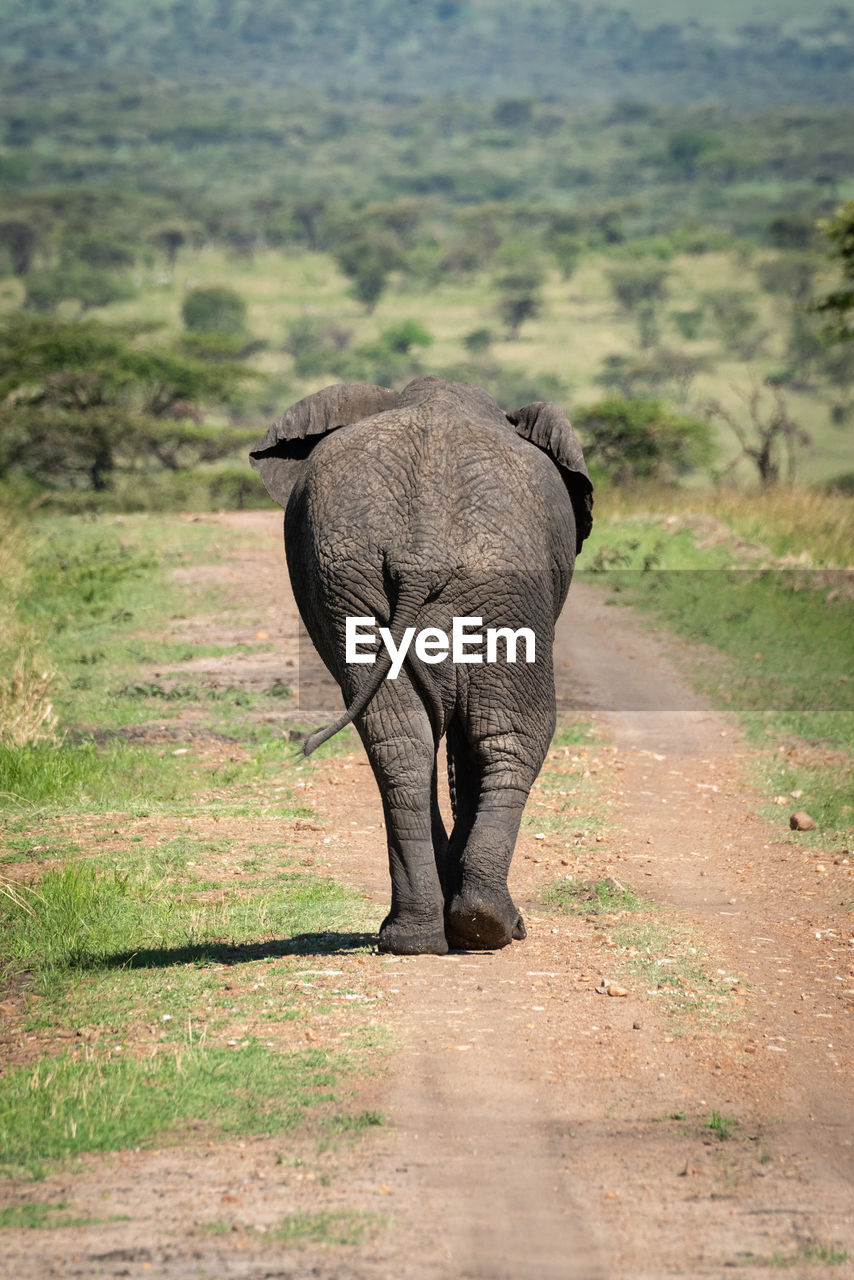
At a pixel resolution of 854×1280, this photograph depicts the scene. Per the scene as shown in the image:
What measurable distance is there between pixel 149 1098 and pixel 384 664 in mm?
1456

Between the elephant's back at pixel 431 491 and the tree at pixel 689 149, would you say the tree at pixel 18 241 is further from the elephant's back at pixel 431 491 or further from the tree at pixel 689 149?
the elephant's back at pixel 431 491

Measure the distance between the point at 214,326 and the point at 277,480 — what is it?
5693 cm

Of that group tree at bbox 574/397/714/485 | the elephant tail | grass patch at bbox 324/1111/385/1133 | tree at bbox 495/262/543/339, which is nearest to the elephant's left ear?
the elephant tail

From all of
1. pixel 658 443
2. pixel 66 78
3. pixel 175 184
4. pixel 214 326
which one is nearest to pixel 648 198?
pixel 175 184

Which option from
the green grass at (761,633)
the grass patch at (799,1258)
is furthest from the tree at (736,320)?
the grass patch at (799,1258)

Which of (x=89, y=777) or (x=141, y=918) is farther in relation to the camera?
(x=89, y=777)

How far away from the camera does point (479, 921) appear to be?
493 cm

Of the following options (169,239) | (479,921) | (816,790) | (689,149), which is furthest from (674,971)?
(689,149)

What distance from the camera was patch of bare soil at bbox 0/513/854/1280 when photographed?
3.15 meters

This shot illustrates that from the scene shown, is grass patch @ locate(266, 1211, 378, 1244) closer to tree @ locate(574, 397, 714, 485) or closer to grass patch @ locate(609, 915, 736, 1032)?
grass patch @ locate(609, 915, 736, 1032)

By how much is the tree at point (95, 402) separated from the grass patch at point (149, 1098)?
78.5 feet

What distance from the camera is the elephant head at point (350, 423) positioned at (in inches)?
202

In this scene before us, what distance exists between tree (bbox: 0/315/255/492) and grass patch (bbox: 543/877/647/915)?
22.3 metres

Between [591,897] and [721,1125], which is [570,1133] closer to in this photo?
[721,1125]
